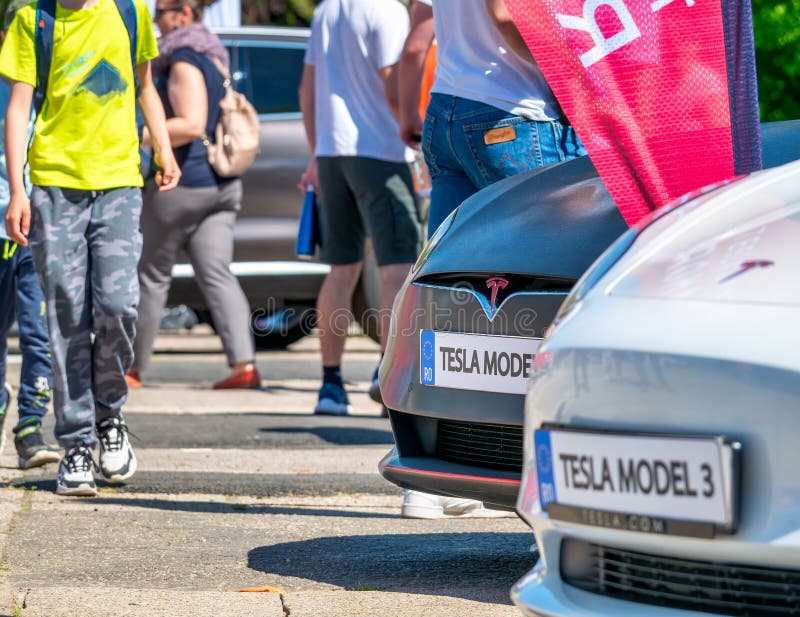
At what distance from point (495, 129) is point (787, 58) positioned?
12.9 m

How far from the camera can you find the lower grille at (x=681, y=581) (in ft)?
6.98

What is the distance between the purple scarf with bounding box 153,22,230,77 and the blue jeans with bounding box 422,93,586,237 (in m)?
2.89

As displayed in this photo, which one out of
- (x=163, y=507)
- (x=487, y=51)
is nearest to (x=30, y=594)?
(x=163, y=507)

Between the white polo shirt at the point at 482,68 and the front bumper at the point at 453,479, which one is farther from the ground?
Result: the white polo shirt at the point at 482,68

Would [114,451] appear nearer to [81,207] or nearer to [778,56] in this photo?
[81,207]

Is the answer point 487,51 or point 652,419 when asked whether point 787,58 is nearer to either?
point 487,51

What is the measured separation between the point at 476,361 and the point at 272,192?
18.0ft

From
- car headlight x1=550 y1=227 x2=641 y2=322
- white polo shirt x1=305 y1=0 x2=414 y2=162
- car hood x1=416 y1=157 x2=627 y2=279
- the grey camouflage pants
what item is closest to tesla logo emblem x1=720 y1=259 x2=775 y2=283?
car headlight x1=550 y1=227 x2=641 y2=322

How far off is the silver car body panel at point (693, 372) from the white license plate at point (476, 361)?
58 cm

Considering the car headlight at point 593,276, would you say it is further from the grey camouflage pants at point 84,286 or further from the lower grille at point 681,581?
the grey camouflage pants at point 84,286

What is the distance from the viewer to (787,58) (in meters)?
16.0

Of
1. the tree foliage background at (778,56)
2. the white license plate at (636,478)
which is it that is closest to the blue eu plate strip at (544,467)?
the white license plate at (636,478)

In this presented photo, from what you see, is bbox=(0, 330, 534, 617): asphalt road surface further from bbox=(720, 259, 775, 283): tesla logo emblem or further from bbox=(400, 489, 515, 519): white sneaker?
bbox=(720, 259, 775, 283): tesla logo emblem

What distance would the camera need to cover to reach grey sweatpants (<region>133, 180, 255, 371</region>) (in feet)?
23.8
